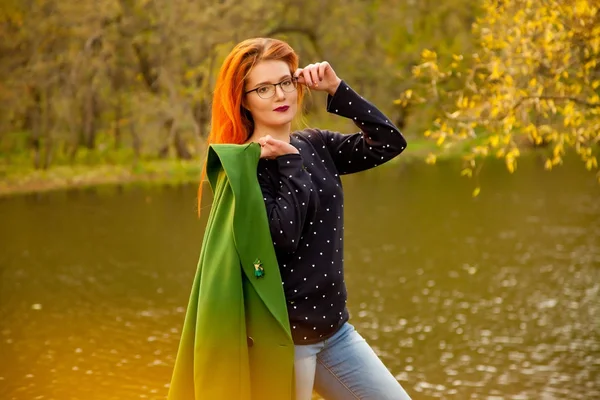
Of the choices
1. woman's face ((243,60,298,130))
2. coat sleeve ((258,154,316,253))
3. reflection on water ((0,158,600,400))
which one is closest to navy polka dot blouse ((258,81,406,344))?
coat sleeve ((258,154,316,253))

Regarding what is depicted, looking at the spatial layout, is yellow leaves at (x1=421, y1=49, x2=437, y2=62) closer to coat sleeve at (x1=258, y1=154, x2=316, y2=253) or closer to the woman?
the woman

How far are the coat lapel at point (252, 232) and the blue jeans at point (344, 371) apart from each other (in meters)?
0.17

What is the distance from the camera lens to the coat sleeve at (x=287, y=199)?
2822 mm

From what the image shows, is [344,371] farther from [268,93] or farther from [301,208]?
[268,93]

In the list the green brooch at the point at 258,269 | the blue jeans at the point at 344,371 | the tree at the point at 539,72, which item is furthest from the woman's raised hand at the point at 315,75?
the tree at the point at 539,72

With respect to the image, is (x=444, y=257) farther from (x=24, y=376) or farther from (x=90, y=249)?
(x=24, y=376)

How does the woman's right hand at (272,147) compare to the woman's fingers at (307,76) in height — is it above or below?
below

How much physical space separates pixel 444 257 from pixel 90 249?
5.80 meters

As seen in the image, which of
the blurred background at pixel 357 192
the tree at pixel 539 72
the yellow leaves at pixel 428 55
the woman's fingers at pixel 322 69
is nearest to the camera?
the woman's fingers at pixel 322 69

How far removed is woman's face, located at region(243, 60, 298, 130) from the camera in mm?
2998

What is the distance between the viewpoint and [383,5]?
39.2m

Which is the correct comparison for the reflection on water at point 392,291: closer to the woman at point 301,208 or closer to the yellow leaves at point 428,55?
the yellow leaves at point 428,55

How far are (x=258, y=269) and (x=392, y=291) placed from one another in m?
9.75

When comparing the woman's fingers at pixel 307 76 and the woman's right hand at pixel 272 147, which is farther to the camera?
the woman's fingers at pixel 307 76
